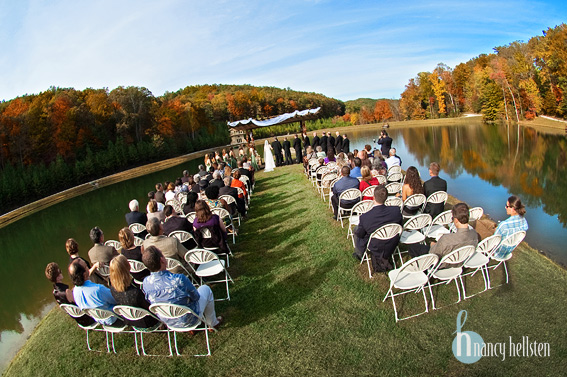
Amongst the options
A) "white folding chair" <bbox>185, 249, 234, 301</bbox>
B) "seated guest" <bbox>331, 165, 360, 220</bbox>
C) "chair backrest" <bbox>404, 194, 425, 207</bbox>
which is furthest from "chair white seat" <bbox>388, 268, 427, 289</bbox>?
"seated guest" <bbox>331, 165, 360, 220</bbox>

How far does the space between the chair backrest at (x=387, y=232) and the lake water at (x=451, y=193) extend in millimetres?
3256

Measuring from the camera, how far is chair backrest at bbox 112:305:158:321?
363cm

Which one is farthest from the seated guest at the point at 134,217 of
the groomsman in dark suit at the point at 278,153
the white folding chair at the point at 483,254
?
the groomsman in dark suit at the point at 278,153

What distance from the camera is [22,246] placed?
1389cm

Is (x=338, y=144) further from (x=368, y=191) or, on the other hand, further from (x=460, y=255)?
(x=460, y=255)

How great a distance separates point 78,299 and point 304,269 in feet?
10.3

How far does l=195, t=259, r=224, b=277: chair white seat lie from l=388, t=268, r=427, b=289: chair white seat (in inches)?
92.0

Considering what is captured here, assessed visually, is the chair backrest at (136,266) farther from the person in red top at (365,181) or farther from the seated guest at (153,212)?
the person in red top at (365,181)

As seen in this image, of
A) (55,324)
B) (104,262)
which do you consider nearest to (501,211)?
(104,262)

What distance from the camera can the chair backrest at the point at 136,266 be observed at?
483cm

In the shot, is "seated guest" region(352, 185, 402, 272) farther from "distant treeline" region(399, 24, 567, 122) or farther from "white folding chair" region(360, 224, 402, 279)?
"distant treeline" region(399, 24, 567, 122)

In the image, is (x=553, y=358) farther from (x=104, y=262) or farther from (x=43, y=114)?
(x=43, y=114)

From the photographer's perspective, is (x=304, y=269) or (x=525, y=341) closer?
(x=525, y=341)

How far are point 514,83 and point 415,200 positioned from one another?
4303 centimetres
